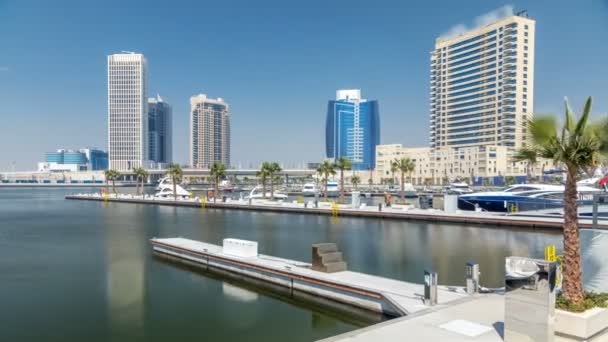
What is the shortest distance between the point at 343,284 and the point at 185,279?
947 cm

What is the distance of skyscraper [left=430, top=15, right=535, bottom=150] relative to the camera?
6762 inches

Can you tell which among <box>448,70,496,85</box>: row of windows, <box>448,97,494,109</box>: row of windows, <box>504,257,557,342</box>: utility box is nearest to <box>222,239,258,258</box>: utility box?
<box>504,257,557,342</box>: utility box

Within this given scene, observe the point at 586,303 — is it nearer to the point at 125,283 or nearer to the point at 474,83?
→ the point at 125,283

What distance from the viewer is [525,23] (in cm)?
17212

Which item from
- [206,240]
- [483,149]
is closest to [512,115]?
[483,149]

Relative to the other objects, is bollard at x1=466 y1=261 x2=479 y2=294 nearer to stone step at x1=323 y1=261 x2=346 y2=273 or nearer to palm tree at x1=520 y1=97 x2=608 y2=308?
palm tree at x1=520 y1=97 x2=608 y2=308

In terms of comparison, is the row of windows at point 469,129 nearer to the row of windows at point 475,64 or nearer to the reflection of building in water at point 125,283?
the row of windows at point 475,64

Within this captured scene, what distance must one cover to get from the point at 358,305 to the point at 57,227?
4234cm

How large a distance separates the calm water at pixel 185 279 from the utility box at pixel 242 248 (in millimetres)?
1917

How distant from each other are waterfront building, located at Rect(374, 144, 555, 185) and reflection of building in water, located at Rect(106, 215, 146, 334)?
440ft

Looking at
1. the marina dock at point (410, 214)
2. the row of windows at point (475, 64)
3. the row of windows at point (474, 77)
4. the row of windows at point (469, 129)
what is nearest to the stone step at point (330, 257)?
the marina dock at point (410, 214)

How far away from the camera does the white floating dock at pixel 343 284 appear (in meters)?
15.4

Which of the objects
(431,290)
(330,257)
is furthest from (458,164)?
(431,290)

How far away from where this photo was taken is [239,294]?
19.9 metres
